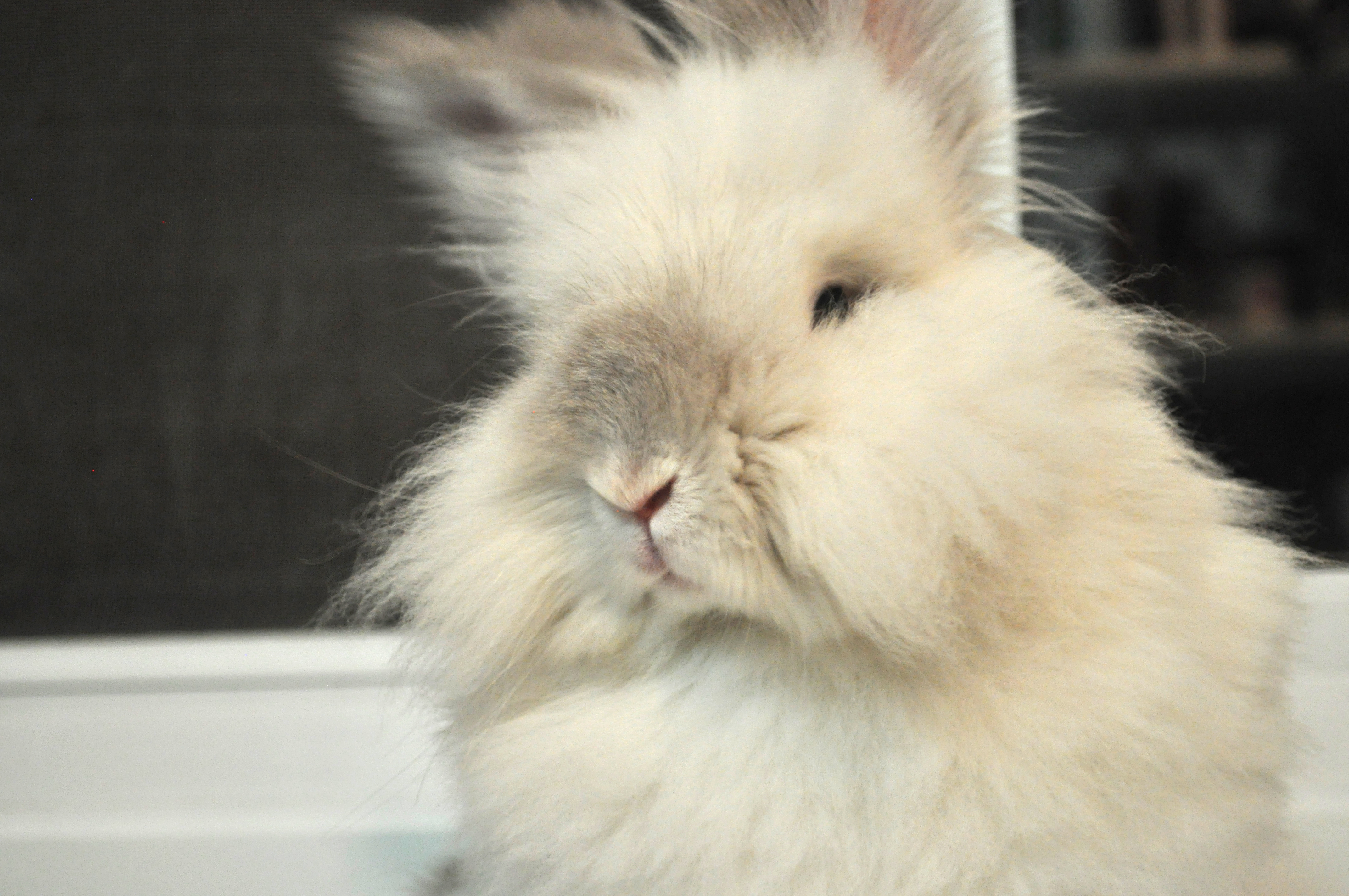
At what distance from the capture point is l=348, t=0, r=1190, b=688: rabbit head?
1.77 feet

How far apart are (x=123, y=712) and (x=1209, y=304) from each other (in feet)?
3.97

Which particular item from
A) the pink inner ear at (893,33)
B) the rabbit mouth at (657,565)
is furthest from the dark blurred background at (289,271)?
the rabbit mouth at (657,565)

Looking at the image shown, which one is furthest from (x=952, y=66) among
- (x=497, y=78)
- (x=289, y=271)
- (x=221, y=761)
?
(x=221, y=761)

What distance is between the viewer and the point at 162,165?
3.78 feet

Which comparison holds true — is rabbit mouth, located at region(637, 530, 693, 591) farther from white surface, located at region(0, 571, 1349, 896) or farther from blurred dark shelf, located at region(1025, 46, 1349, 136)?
blurred dark shelf, located at region(1025, 46, 1349, 136)

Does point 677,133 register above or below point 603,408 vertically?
above

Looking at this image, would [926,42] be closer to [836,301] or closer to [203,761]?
[836,301]

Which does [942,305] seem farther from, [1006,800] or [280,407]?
[280,407]

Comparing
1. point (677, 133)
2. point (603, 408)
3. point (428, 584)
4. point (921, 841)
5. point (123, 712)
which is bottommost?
point (123, 712)

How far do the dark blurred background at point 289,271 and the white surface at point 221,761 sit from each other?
61mm

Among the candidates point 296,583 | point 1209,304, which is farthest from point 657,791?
point 1209,304

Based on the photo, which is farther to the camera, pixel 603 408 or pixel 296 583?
pixel 296 583

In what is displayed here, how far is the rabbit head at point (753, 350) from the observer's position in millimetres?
540

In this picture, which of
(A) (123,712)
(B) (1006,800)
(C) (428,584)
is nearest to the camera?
(B) (1006,800)
